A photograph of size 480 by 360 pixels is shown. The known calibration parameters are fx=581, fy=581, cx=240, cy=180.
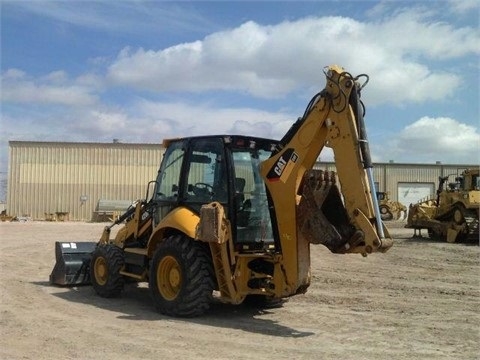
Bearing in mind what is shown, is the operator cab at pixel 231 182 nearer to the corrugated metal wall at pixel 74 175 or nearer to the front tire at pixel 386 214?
the front tire at pixel 386 214

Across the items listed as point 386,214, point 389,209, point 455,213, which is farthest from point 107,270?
point 389,209

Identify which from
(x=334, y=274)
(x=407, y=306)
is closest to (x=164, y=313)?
(x=407, y=306)

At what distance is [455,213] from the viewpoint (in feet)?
74.7

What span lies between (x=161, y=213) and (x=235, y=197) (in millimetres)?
1700

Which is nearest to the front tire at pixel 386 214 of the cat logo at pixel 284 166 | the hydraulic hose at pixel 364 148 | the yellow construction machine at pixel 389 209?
the yellow construction machine at pixel 389 209

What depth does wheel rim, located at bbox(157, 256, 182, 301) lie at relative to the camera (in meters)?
8.41

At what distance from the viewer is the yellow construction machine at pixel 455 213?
21953mm

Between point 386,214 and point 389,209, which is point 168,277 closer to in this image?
point 386,214

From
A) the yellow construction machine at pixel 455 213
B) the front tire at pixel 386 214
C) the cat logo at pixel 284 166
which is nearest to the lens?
the cat logo at pixel 284 166

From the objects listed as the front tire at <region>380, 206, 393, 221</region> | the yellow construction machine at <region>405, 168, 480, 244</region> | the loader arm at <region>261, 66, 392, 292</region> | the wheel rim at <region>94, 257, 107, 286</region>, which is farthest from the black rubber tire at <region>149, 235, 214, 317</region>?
the front tire at <region>380, 206, 393, 221</region>

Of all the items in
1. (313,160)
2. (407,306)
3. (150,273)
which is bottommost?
(407,306)

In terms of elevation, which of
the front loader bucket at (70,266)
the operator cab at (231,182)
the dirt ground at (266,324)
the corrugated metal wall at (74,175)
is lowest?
the dirt ground at (266,324)

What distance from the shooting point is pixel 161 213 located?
9.38 m

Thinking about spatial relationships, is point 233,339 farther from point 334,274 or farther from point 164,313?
point 334,274
